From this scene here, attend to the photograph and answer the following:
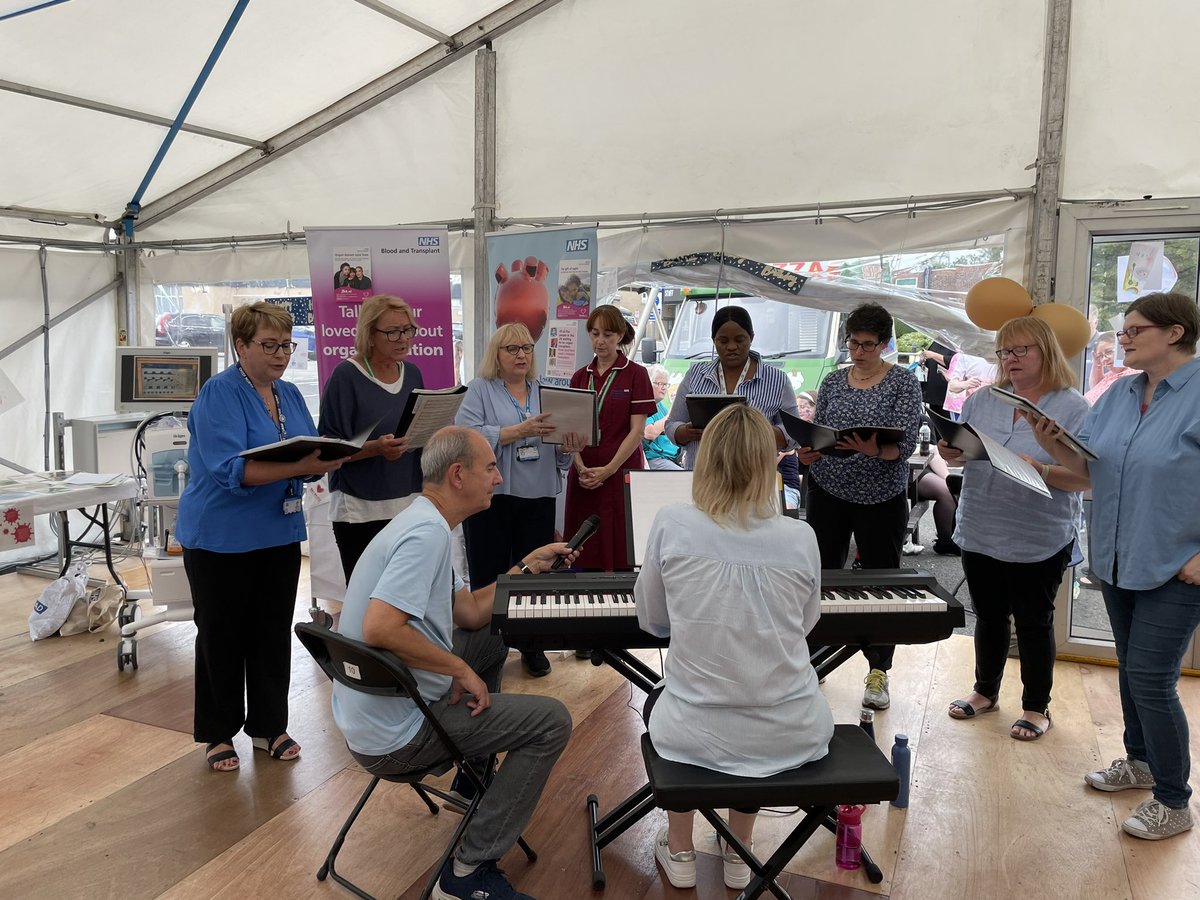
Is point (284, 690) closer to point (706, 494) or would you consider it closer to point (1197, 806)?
point (706, 494)

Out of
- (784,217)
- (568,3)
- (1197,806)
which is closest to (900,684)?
(1197,806)

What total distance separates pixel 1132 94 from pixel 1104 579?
7.65 feet

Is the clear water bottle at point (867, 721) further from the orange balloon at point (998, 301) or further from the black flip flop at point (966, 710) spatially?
the orange balloon at point (998, 301)

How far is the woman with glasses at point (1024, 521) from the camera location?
115 inches

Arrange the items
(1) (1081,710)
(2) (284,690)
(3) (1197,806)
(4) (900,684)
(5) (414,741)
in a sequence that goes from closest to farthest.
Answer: (5) (414,741), (3) (1197,806), (2) (284,690), (1) (1081,710), (4) (900,684)

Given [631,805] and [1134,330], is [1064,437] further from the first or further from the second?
[631,805]

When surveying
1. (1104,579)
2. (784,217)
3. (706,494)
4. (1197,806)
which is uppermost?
(784,217)

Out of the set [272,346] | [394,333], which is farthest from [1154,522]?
[272,346]

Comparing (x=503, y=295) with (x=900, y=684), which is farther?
(x=503, y=295)

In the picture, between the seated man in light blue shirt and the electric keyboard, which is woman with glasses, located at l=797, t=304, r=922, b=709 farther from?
the seated man in light blue shirt

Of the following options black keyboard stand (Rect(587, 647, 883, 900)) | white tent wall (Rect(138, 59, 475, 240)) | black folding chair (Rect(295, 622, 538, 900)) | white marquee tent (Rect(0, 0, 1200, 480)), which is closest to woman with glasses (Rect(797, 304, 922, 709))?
black keyboard stand (Rect(587, 647, 883, 900))

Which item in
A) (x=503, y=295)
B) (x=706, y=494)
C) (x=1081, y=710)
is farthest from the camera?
(x=503, y=295)

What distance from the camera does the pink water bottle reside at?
229cm

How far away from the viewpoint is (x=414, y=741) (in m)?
1.97
